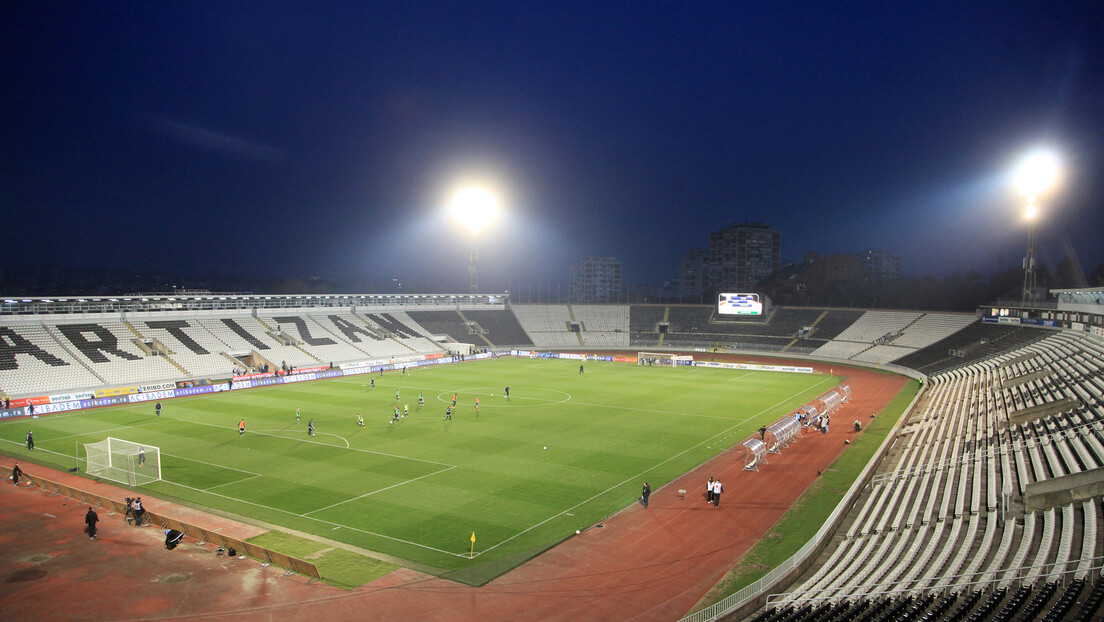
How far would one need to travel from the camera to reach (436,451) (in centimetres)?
2930

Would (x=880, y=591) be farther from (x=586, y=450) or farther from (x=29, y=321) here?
(x=29, y=321)

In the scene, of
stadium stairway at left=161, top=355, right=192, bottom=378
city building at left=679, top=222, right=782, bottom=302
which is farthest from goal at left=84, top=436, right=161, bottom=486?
city building at left=679, top=222, right=782, bottom=302

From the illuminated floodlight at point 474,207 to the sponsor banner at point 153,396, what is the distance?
143ft

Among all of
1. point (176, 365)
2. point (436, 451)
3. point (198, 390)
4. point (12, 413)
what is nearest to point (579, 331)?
point (176, 365)

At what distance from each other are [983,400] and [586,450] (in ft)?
68.9

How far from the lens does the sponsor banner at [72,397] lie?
40866 millimetres

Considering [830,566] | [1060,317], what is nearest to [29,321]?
[830,566]

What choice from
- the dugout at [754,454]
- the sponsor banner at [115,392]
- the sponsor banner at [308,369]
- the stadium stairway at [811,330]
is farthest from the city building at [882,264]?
the sponsor banner at [115,392]

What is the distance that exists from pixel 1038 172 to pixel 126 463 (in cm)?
5973

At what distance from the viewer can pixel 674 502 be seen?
22.3 meters

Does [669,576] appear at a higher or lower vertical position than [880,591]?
Answer: lower

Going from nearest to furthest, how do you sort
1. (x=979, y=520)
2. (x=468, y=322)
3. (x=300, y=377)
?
(x=979, y=520), (x=300, y=377), (x=468, y=322)

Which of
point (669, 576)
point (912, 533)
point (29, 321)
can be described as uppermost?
point (29, 321)

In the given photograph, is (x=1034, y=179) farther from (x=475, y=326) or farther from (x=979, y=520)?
(x=475, y=326)
